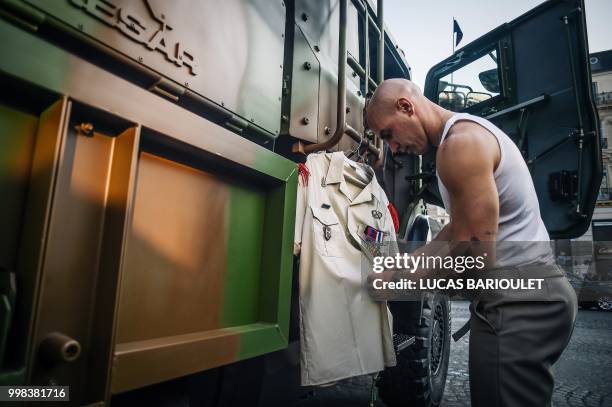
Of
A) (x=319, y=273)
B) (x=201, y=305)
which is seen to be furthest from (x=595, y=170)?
(x=201, y=305)

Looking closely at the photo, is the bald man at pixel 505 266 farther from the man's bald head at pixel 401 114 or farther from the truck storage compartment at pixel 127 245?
the truck storage compartment at pixel 127 245

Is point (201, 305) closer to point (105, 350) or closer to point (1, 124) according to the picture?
point (105, 350)

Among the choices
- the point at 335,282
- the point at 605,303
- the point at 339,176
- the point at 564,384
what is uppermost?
the point at 339,176

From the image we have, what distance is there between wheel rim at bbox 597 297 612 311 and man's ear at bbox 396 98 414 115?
12.7 m

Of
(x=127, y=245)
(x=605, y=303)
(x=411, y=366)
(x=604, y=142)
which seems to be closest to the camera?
(x=127, y=245)

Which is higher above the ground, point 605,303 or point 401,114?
point 401,114

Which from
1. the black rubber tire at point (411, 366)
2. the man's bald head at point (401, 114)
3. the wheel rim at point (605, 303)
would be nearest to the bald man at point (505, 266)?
the man's bald head at point (401, 114)

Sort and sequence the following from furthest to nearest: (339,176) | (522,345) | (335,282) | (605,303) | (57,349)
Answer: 1. (605,303)
2. (339,176)
3. (335,282)
4. (522,345)
5. (57,349)

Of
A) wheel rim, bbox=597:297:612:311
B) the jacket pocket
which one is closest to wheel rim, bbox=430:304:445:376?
the jacket pocket

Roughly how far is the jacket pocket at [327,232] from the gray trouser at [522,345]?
667 millimetres

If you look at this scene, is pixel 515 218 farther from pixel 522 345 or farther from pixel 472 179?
pixel 522 345

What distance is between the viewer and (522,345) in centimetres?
137

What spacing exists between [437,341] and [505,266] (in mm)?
2115

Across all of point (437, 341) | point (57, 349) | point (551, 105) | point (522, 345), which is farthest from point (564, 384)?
point (57, 349)
